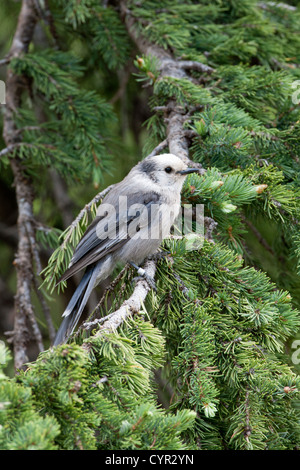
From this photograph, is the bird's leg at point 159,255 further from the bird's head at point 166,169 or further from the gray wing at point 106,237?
the bird's head at point 166,169

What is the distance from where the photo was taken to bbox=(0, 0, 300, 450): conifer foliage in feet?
4.25

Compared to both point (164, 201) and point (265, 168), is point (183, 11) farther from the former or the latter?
point (265, 168)

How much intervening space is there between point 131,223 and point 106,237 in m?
0.18

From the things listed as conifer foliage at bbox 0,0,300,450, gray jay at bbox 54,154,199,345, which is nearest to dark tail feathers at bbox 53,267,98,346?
gray jay at bbox 54,154,199,345

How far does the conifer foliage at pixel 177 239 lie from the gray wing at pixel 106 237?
0.28 feet

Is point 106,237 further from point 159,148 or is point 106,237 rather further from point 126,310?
point 126,310

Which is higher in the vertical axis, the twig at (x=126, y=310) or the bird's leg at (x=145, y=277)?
the twig at (x=126, y=310)

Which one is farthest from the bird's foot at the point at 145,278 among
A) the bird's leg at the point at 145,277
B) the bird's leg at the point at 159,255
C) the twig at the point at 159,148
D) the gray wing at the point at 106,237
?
the twig at the point at 159,148

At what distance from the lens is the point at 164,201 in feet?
8.64

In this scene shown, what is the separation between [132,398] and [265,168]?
1190 mm

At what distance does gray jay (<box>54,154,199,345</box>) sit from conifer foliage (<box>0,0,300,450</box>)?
10cm

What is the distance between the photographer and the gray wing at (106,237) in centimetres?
241

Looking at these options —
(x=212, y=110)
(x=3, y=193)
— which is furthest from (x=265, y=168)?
(x=3, y=193)

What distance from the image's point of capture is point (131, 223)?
2.66m
